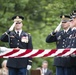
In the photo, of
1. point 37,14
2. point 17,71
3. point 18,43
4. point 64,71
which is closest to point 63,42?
point 64,71

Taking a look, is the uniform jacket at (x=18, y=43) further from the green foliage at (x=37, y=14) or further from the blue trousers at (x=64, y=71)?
the green foliage at (x=37, y=14)

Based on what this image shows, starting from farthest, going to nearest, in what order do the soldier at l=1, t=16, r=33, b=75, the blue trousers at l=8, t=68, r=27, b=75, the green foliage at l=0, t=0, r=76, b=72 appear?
the green foliage at l=0, t=0, r=76, b=72
the soldier at l=1, t=16, r=33, b=75
the blue trousers at l=8, t=68, r=27, b=75

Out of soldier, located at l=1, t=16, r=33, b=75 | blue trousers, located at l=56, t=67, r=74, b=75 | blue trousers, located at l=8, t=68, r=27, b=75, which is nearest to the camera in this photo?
blue trousers, located at l=56, t=67, r=74, b=75

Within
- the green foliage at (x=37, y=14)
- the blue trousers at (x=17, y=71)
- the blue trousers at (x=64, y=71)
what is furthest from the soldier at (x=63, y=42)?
the green foliage at (x=37, y=14)

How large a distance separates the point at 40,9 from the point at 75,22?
17.2 meters

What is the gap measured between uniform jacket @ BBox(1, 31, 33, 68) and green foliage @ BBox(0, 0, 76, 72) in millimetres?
10944

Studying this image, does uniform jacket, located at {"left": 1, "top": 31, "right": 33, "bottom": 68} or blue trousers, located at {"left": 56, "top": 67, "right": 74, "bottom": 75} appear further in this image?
uniform jacket, located at {"left": 1, "top": 31, "right": 33, "bottom": 68}

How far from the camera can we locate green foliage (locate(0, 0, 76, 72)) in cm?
2639

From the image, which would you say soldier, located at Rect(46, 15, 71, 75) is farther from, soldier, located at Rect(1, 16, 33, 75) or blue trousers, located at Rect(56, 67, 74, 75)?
soldier, located at Rect(1, 16, 33, 75)

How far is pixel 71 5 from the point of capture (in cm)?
2539

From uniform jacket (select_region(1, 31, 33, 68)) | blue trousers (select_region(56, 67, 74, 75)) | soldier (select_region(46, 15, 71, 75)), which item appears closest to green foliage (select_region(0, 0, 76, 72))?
uniform jacket (select_region(1, 31, 33, 68))

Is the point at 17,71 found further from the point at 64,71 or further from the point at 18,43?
the point at 64,71

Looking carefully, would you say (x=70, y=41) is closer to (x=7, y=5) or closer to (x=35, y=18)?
(x=7, y=5)

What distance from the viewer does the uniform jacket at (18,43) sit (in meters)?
14.1
